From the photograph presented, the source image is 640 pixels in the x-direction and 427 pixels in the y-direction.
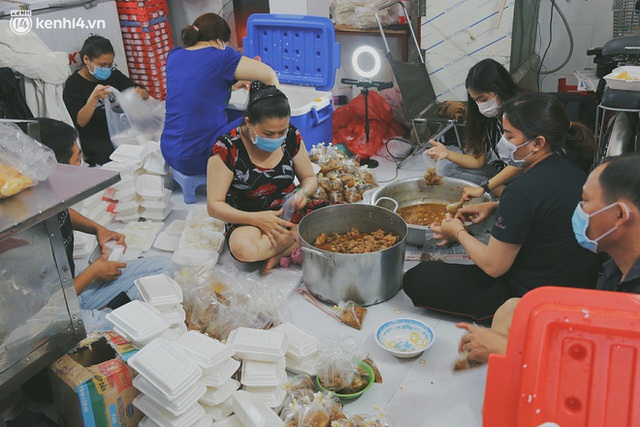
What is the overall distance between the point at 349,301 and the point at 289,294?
1.20 ft

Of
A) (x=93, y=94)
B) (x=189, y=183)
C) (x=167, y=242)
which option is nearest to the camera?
(x=167, y=242)

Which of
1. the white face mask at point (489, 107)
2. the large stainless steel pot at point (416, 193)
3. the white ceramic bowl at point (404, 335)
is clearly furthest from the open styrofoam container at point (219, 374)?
the white face mask at point (489, 107)

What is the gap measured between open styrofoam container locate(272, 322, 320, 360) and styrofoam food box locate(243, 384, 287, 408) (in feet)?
0.58

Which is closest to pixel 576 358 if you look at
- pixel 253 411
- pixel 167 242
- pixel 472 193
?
pixel 253 411

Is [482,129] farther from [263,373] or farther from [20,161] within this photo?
[20,161]

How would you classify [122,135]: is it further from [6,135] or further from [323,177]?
[6,135]

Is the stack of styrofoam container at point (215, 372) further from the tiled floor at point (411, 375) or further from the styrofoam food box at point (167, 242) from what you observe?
the styrofoam food box at point (167, 242)

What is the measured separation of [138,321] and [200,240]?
1370 mm

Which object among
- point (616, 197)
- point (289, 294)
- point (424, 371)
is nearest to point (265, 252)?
point (289, 294)

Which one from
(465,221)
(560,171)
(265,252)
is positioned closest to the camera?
(560,171)

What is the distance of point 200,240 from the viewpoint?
3.52 m

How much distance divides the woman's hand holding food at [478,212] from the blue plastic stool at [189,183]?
2042 millimetres

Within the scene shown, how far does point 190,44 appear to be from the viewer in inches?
155

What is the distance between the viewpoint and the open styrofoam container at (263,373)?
7.26 ft
